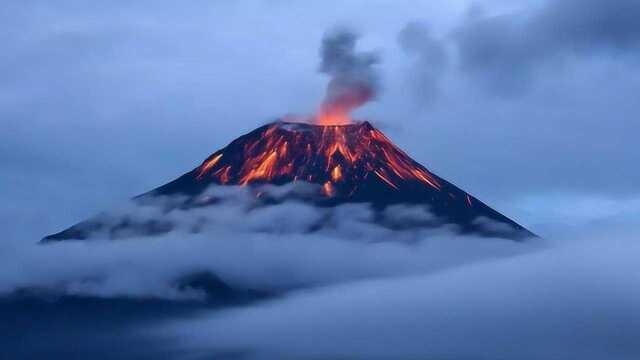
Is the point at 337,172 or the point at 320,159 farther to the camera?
the point at 337,172

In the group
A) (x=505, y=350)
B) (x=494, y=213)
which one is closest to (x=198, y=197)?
(x=494, y=213)

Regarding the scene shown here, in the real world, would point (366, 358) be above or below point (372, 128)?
below

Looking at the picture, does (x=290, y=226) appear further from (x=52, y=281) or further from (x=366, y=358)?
(x=52, y=281)

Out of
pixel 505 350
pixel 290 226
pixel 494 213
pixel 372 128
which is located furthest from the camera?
pixel 505 350

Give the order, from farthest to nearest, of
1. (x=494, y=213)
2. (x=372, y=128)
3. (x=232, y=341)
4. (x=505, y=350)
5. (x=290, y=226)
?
(x=505, y=350) < (x=232, y=341) < (x=290, y=226) < (x=494, y=213) < (x=372, y=128)
